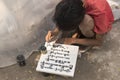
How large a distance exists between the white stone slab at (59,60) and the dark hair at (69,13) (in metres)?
0.23

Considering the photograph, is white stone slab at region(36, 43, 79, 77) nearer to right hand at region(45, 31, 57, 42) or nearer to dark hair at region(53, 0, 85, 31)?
right hand at region(45, 31, 57, 42)

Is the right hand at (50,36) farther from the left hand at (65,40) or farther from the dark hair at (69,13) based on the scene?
the dark hair at (69,13)

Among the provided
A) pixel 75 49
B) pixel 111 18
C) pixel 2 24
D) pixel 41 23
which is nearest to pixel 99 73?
pixel 75 49

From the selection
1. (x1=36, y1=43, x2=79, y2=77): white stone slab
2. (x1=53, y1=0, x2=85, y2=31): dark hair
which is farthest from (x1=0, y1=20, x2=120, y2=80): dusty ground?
(x1=53, y1=0, x2=85, y2=31): dark hair

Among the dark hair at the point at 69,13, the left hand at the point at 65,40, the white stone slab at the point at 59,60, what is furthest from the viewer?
the left hand at the point at 65,40

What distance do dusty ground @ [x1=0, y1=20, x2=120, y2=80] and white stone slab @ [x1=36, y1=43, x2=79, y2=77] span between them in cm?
8

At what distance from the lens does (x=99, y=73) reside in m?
1.90

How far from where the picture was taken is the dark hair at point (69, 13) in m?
1.71

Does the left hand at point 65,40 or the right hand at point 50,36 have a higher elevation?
the right hand at point 50,36

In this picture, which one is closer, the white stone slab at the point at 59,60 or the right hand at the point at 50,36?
the white stone slab at the point at 59,60

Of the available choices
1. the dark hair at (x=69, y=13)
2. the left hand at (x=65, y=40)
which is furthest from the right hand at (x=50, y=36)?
the dark hair at (x=69, y=13)

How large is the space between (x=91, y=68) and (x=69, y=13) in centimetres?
45

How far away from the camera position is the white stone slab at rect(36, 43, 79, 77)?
1.83 metres

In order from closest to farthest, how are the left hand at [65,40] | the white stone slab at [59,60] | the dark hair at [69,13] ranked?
the dark hair at [69,13] < the white stone slab at [59,60] < the left hand at [65,40]
